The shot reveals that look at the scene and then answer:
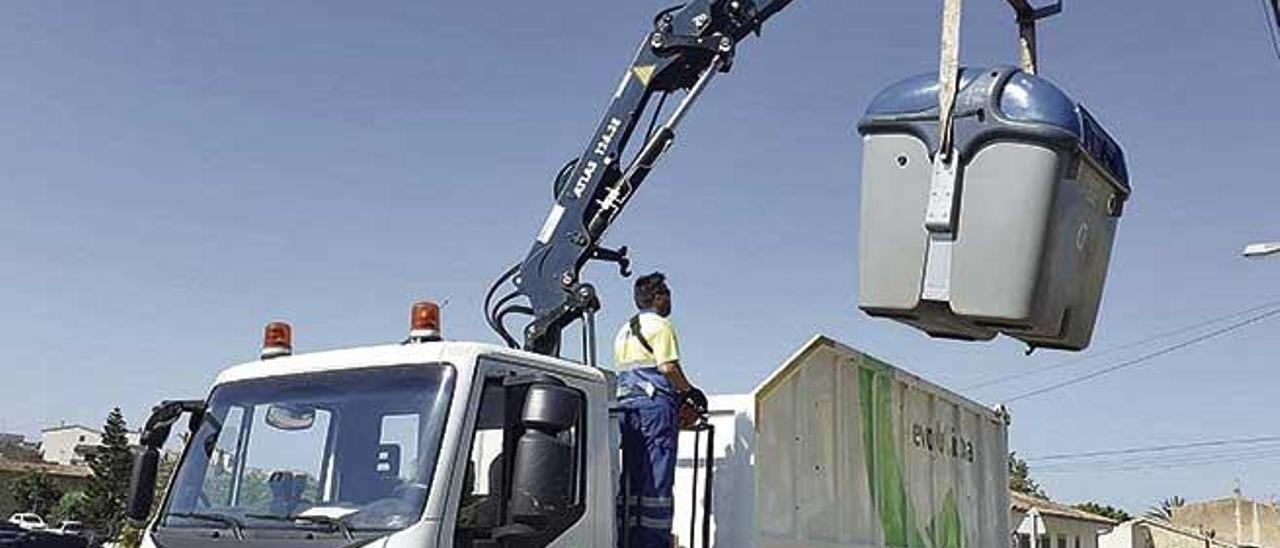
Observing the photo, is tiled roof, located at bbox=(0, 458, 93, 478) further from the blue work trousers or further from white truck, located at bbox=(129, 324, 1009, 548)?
the blue work trousers

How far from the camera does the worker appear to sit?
15.8ft

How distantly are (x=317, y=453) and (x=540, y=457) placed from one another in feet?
2.62

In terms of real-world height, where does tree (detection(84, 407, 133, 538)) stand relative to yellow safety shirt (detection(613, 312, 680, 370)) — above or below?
above

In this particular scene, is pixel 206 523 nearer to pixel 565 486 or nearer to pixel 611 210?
pixel 565 486

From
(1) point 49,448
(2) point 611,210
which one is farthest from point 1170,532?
(1) point 49,448

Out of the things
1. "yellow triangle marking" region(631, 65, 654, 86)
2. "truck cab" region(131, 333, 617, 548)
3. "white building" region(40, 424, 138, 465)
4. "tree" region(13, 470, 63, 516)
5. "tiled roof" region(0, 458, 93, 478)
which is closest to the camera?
"truck cab" region(131, 333, 617, 548)

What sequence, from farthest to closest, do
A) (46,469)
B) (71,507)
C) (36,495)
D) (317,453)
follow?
(46,469) < (36,495) < (71,507) < (317,453)

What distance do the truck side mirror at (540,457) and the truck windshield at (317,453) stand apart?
0.85ft

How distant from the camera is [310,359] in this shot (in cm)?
450

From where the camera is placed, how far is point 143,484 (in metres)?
4.87

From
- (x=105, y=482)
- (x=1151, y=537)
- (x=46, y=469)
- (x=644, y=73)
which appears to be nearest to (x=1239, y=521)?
(x=1151, y=537)

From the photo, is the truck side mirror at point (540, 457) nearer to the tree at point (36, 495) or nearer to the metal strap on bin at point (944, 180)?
the metal strap on bin at point (944, 180)

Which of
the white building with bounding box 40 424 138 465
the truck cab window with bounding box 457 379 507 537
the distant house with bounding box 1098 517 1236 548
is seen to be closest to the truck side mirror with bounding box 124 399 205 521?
the truck cab window with bounding box 457 379 507 537

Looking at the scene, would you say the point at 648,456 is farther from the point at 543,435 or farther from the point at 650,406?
the point at 543,435
